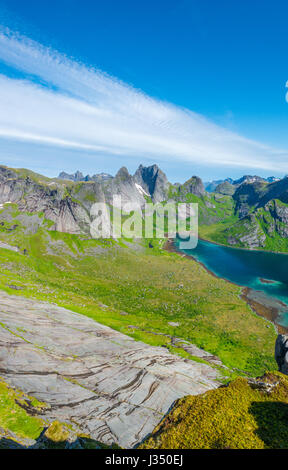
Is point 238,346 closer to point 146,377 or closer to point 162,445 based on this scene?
point 146,377

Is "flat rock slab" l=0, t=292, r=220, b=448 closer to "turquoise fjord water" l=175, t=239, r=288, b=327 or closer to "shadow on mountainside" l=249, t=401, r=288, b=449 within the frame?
"shadow on mountainside" l=249, t=401, r=288, b=449

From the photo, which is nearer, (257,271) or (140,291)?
(140,291)

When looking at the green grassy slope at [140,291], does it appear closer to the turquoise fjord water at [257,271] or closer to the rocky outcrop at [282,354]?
the turquoise fjord water at [257,271]

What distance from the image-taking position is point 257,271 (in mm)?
154125

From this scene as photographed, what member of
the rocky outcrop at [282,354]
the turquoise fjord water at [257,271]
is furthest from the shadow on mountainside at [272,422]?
the turquoise fjord water at [257,271]

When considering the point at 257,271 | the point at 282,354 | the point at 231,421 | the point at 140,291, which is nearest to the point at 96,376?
the point at 231,421

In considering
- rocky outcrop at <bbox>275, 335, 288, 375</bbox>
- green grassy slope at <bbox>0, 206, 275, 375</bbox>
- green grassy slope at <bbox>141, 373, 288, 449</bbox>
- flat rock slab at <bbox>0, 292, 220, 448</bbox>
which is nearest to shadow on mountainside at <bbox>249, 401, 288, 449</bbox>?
green grassy slope at <bbox>141, 373, 288, 449</bbox>

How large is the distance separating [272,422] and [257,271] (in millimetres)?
158999

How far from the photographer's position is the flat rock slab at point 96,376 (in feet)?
75.8

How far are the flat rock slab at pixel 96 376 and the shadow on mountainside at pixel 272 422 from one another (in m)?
11.7

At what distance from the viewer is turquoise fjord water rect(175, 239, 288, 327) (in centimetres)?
11611

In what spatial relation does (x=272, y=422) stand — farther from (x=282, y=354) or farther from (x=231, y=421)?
(x=282, y=354)

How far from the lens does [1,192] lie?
190m
